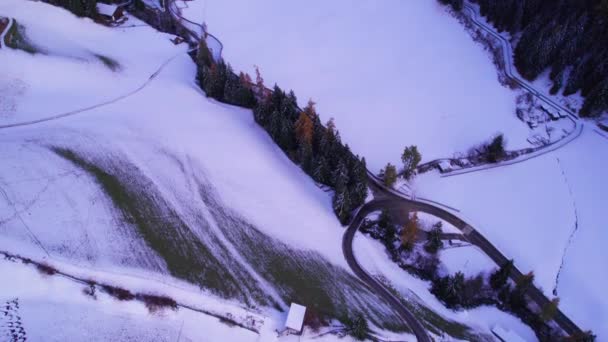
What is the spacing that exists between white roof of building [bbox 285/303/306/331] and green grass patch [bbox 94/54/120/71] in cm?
5004

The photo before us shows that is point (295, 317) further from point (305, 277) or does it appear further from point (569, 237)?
point (569, 237)

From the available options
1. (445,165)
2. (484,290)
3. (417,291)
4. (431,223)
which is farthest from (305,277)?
(445,165)

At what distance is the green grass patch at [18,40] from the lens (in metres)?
53.7

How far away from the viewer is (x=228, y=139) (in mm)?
50281

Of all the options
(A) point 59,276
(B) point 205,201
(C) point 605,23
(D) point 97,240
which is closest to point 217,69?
(B) point 205,201

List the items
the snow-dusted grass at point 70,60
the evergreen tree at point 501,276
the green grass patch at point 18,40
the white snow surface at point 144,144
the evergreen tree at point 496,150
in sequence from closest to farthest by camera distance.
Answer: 1. the evergreen tree at point 501,276
2. the white snow surface at point 144,144
3. the snow-dusted grass at point 70,60
4. the evergreen tree at point 496,150
5. the green grass patch at point 18,40

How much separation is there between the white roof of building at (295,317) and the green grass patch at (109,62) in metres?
50.0

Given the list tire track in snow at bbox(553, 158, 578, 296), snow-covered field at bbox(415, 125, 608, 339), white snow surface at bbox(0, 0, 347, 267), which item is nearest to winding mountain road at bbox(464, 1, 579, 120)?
snow-covered field at bbox(415, 125, 608, 339)

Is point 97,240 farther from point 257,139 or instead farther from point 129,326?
point 257,139

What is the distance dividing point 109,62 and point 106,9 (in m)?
15.9

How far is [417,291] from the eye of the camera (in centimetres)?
3844

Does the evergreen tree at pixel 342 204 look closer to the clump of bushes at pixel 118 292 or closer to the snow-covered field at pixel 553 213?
the snow-covered field at pixel 553 213

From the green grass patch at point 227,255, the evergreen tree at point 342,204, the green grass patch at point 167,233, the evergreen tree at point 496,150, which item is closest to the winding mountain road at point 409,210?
the green grass patch at point 227,255

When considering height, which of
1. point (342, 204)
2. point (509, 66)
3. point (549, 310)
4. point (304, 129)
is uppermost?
point (509, 66)
